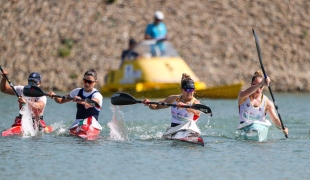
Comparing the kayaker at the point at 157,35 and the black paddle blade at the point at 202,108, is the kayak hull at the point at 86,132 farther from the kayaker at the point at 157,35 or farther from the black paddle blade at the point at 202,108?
the kayaker at the point at 157,35

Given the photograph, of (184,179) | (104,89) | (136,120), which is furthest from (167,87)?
(184,179)

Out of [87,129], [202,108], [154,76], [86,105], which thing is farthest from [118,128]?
[154,76]

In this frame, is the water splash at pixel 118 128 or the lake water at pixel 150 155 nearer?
the lake water at pixel 150 155

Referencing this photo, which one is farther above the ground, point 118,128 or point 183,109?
point 183,109

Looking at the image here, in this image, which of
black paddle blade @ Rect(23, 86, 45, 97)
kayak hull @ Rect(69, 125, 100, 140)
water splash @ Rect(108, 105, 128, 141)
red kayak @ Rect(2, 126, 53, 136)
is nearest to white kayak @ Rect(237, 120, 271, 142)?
water splash @ Rect(108, 105, 128, 141)

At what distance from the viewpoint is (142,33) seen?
98.0 feet

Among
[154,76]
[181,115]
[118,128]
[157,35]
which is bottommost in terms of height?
[118,128]

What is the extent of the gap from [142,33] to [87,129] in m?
15.7

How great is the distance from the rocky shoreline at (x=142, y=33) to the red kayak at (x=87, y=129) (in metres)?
13.0

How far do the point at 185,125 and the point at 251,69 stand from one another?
15730 mm

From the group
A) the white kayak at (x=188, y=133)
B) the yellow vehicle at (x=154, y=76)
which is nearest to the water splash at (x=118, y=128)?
the white kayak at (x=188, y=133)

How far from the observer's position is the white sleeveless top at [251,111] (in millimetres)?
14016

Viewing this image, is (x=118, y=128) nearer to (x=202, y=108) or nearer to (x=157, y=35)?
(x=202, y=108)

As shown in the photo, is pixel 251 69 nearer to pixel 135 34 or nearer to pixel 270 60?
pixel 270 60
